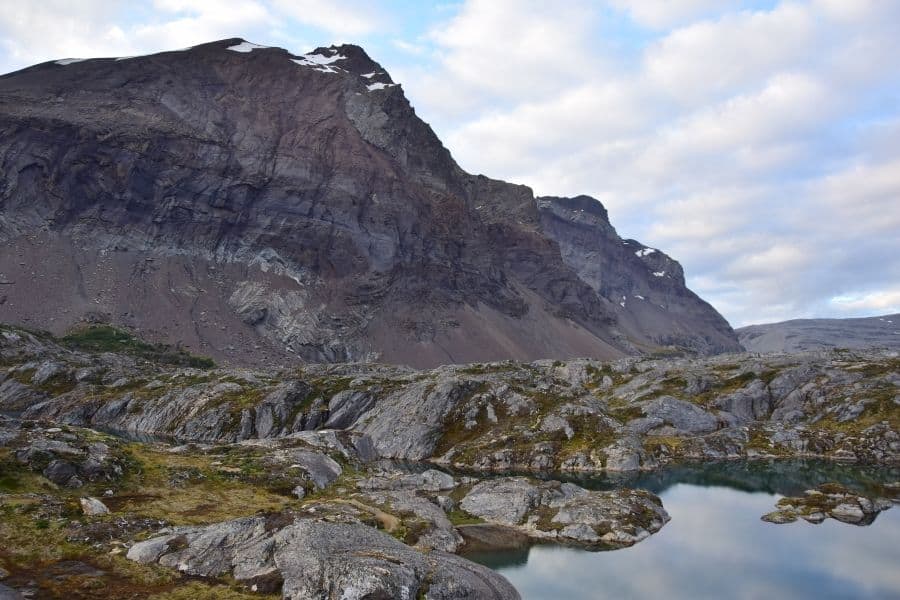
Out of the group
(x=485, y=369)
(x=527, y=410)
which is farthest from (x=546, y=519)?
(x=485, y=369)

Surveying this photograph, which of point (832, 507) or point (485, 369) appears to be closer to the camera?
point (832, 507)

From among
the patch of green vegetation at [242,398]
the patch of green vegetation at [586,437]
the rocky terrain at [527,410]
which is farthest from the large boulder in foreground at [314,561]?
the patch of green vegetation at [242,398]

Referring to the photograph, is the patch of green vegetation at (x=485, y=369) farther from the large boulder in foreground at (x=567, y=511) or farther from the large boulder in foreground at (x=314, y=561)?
the large boulder in foreground at (x=314, y=561)

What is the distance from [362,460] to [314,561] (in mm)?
53650

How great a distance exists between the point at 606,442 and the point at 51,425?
279 feet

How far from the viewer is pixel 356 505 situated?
60.2 metres

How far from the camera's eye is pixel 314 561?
1523 inches

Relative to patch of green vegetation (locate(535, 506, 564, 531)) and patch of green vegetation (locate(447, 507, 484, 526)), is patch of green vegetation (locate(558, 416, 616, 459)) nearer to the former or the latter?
patch of green vegetation (locate(535, 506, 564, 531))

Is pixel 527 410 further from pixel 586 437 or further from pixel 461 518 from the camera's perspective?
pixel 461 518

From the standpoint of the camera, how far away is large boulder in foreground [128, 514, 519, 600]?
37031 millimetres

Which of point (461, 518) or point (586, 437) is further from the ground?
point (586, 437)

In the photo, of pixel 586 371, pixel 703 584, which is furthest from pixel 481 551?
pixel 586 371

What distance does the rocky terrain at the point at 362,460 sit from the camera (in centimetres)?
3984

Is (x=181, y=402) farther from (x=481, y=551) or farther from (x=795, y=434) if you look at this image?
(x=795, y=434)
